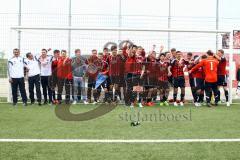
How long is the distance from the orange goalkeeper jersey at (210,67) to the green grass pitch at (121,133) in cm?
173

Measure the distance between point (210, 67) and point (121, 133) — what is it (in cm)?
668

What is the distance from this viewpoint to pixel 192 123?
9.36 meters

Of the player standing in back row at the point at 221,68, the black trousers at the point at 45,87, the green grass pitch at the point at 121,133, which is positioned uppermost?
the player standing in back row at the point at 221,68

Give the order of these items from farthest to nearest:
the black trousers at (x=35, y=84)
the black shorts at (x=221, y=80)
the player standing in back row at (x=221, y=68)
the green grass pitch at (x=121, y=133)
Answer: the black shorts at (x=221, y=80)
the player standing in back row at (x=221, y=68)
the black trousers at (x=35, y=84)
the green grass pitch at (x=121, y=133)

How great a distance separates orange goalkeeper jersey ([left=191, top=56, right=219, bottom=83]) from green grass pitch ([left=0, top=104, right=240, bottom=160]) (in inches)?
68.0

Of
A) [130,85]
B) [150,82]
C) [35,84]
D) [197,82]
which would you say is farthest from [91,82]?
[197,82]

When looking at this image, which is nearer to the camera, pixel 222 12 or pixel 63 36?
pixel 63 36

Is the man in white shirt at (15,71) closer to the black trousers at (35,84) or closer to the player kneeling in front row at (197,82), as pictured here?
the black trousers at (35,84)

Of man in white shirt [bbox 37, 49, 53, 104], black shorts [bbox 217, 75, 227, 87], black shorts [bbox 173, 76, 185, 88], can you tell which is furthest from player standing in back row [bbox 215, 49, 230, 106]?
man in white shirt [bbox 37, 49, 53, 104]

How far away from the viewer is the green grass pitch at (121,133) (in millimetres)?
5832

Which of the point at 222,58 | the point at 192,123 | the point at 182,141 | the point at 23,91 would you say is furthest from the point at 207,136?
the point at 23,91

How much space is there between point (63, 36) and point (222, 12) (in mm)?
8864

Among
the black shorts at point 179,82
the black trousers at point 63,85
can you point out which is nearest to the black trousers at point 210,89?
the black shorts at point 179,82

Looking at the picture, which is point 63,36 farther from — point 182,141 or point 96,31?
point 182,141
